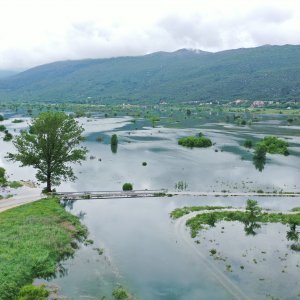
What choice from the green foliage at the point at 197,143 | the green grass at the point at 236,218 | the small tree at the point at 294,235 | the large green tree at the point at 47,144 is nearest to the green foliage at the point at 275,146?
the green foliage at the point at 197,143

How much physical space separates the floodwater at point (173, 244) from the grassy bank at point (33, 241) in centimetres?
Answer: 209

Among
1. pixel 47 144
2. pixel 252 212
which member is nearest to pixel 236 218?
pixel 252 212

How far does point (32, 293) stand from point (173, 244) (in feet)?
65.9

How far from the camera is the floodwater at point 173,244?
1604 inches

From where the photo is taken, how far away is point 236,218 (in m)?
61.9

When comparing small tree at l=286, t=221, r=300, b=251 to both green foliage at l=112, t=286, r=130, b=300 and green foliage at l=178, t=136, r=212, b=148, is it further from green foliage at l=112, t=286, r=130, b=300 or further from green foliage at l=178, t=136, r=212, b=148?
green foliage at l=178, t=136, r=212, b=148

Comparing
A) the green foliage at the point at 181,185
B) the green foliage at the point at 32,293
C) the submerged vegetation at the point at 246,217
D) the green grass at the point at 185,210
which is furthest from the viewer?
the green foliage at the point at 181,185

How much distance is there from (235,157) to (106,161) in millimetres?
38310

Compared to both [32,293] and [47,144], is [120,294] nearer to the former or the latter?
[32,293]

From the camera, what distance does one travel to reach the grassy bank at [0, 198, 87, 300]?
1601 inches

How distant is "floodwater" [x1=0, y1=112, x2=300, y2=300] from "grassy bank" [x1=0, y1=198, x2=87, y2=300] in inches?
82.4

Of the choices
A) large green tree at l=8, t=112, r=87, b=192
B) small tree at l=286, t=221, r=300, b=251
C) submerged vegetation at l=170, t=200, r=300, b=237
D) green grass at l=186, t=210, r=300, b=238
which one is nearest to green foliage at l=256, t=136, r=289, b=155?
green grass at l=186, t=210, r=300, b=238

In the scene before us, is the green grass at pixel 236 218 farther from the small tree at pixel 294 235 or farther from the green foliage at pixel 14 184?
the green foliage at pixel 14 184

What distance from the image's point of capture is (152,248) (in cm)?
5041
